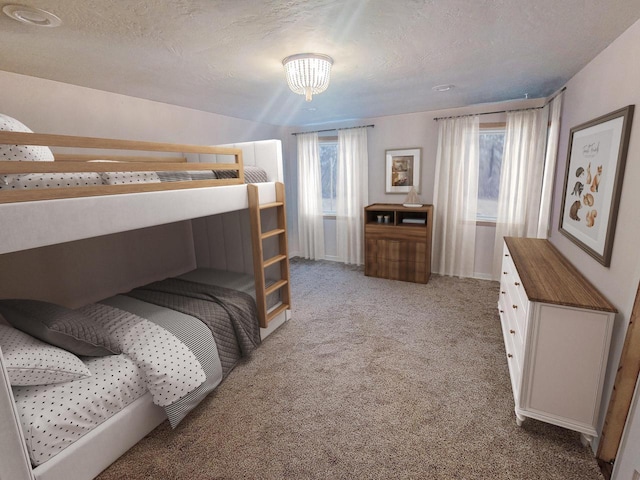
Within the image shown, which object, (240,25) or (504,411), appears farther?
(504,411)

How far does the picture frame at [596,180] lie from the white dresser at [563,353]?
30 centimetres

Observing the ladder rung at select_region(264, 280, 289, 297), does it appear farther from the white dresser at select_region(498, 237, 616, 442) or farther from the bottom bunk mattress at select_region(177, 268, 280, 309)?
the white dresser at select_region(498, 237, 616, 442)

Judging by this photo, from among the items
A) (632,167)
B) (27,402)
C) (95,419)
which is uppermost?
(632,167)

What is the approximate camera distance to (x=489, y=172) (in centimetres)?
391

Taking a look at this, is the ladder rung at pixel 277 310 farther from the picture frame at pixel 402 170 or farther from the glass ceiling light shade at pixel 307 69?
the picture frame at pixel 402 170

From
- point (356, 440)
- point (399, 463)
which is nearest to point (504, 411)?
point (399, 463)

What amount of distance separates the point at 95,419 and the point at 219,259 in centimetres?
200

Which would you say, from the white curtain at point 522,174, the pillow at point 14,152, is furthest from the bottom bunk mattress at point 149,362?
the white curtain at point 522,174

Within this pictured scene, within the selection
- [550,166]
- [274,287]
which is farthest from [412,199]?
[274,287]

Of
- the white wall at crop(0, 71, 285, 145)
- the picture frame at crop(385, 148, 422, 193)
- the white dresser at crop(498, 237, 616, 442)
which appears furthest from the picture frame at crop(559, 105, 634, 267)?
the white wall at crop(0, 71, 285, 145)

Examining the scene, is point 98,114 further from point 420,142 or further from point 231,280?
point 420,142

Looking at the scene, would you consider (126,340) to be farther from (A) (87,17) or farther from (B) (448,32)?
(B) (448,32)

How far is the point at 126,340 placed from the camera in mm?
1871

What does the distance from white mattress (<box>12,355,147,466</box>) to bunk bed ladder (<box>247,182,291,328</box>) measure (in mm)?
1087
